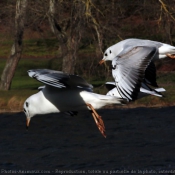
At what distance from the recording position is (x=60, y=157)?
653 inches

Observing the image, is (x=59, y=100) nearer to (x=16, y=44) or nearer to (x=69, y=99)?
(x=69, y=99)

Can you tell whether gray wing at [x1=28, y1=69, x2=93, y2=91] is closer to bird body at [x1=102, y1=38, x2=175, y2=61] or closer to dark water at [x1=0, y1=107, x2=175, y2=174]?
bird body at [x1=102, y1=38, x2=175, y2=61]

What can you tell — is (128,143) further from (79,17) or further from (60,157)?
(79,17)

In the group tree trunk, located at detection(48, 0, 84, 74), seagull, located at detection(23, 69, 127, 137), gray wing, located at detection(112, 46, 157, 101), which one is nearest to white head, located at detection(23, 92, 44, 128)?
seagull, located at detection(23, 69, 127, 137)

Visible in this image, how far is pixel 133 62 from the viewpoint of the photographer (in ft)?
39.0

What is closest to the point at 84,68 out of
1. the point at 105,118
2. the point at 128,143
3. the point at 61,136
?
the point at 105,118

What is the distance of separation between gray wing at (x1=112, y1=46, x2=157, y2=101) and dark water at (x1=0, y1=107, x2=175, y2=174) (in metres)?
3.15

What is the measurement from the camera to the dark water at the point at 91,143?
15.5 m

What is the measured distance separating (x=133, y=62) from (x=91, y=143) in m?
6.82

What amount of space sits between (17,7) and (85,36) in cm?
236

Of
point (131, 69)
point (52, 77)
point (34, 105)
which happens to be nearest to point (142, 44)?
point (131, 69)

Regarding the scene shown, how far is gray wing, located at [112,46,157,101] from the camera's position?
1112 centimetres

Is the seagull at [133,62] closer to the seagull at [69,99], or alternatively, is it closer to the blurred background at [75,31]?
the seagull at [69,99]

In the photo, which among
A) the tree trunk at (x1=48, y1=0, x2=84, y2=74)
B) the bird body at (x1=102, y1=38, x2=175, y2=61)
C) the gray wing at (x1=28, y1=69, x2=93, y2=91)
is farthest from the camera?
the tree trunk at (x1=48, y1=0, x2=84, y2=74)
